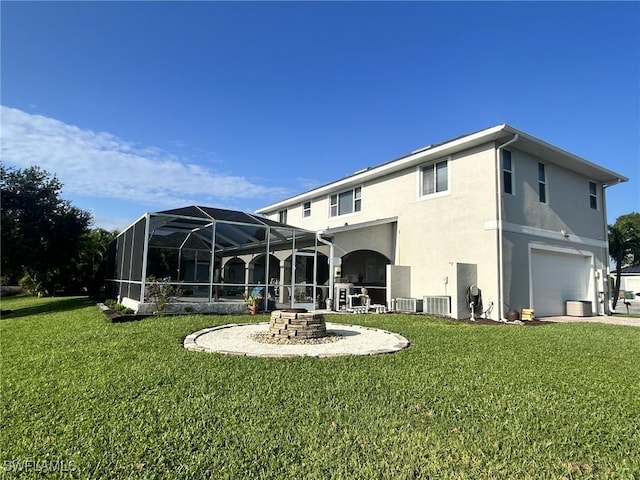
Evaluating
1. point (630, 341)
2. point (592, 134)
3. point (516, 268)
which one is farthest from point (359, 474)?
point (592, 134)

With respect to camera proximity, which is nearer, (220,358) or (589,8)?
(220,358)

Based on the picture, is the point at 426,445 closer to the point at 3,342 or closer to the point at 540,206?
the point at 3,342

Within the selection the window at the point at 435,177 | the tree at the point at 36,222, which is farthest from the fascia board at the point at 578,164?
the tree at the point at 36,222

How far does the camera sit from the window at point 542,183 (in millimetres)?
14477

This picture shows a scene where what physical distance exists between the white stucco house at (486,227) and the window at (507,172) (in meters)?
0.04

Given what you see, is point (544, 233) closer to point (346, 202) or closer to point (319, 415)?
point (346, 202)

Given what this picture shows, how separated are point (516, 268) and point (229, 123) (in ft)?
A: 39.5

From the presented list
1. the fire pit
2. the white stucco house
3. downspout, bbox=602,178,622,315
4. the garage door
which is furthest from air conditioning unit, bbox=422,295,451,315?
downspout, bbox=602,178,622,315

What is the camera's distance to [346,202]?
63.4ft

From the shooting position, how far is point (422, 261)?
1473 centimetres

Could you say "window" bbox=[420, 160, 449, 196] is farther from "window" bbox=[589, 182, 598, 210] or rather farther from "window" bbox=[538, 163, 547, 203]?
"window" bbox=[589, 182, 598, 210]

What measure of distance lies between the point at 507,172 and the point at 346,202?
8.10m

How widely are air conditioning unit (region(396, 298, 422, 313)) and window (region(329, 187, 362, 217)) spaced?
19.1 feet

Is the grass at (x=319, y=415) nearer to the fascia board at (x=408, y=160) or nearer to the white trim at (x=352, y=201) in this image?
the fascia board at (x=408, y=160)
